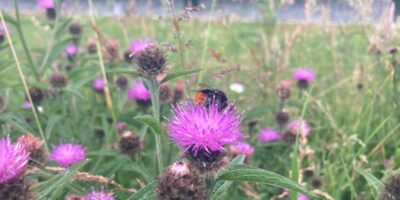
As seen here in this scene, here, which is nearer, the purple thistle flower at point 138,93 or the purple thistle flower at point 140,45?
the purple thistle flower at point 140,45

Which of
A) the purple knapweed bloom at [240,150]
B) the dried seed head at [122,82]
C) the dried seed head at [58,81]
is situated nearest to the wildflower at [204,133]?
the purple knapweed bloom at [240,150]

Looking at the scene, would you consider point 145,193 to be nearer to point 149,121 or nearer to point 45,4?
point 149,121

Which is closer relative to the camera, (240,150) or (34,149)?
(34,149)

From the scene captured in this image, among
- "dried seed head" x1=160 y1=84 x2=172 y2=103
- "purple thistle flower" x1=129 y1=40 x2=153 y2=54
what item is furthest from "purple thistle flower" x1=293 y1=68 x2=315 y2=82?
"purple thistle flower" x1=129 y1=40 x2=153 y2=54

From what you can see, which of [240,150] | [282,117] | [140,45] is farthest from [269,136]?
[140,45]

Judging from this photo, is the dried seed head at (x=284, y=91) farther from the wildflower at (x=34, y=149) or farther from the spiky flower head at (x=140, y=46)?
the wildflower at (x=34, y=149)

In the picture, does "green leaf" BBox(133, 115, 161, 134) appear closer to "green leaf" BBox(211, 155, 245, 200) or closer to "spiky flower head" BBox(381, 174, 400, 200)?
"green leaf" BBox(211, 155, 245, 200)

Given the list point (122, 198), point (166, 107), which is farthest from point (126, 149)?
point (166, 107)
